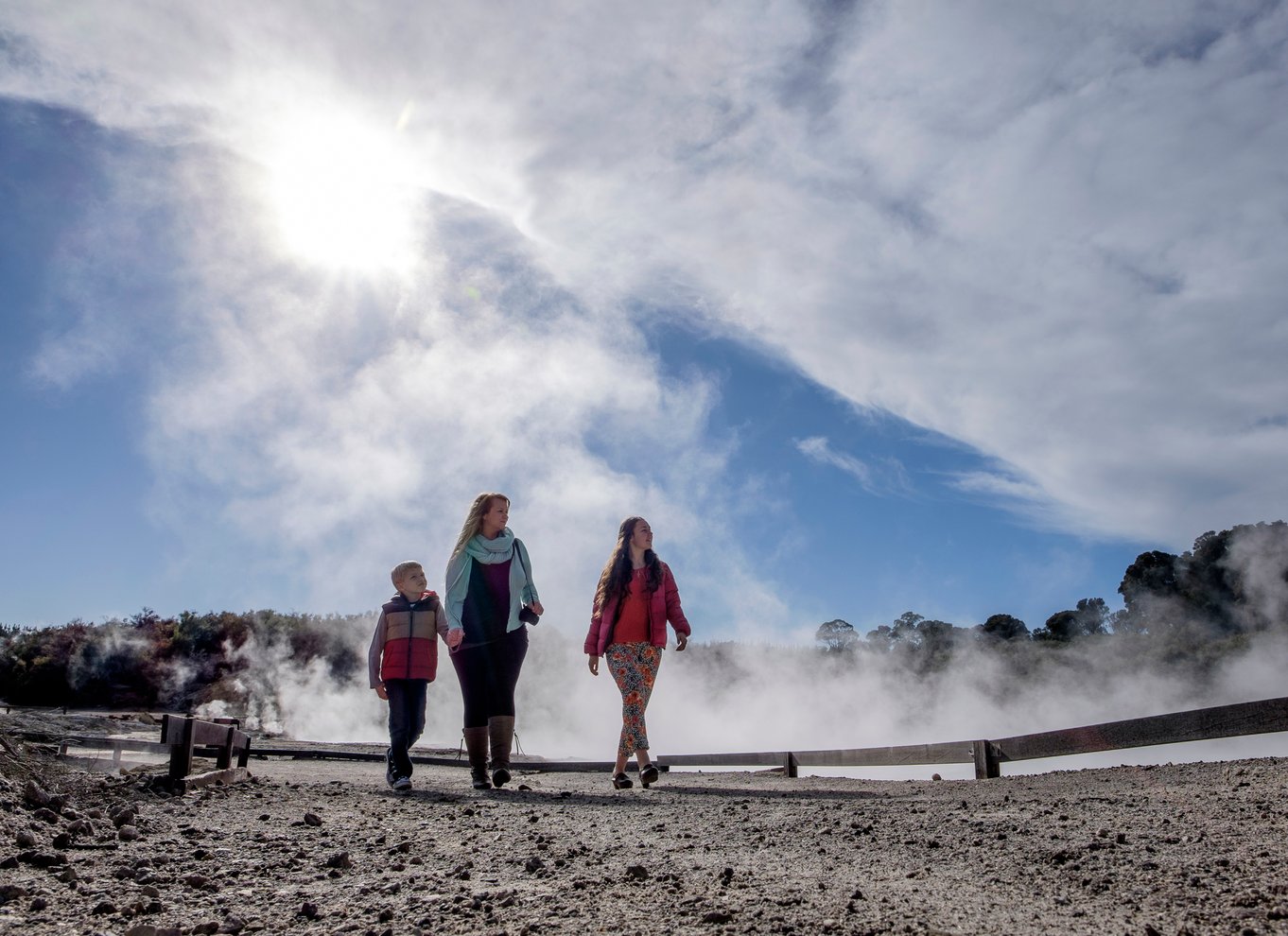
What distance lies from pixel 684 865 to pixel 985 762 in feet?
13.9

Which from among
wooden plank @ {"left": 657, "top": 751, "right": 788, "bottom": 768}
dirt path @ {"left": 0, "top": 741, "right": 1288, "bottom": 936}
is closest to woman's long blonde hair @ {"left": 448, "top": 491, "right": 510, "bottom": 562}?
dirt path @ {"left": 0, "top": 741, "right": 1288, "bottom": 936}

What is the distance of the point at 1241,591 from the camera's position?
50438 mm

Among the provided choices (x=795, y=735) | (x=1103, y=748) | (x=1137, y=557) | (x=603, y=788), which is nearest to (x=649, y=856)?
(x=1103, y=748)

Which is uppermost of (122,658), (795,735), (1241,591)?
(1241,591)

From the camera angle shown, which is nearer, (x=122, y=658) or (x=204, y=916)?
(x=204, y=916)

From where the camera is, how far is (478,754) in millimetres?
6930

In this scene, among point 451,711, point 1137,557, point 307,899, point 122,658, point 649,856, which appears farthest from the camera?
point 1137,557

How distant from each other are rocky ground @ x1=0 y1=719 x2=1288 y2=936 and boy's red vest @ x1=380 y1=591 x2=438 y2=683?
5.69ft

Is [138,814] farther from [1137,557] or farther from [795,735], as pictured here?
[1137,557]

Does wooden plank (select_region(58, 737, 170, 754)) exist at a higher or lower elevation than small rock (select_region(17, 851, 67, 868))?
higher

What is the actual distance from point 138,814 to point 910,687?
59.8 meters

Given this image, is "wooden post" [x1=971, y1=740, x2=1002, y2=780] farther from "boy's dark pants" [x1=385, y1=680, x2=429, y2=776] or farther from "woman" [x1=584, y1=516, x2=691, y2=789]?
"boy's dark pants" [x1=385, y1=680, x2=429, y2=776]

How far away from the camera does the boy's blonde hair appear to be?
7156mm

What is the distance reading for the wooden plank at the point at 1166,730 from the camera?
15.1 ft
